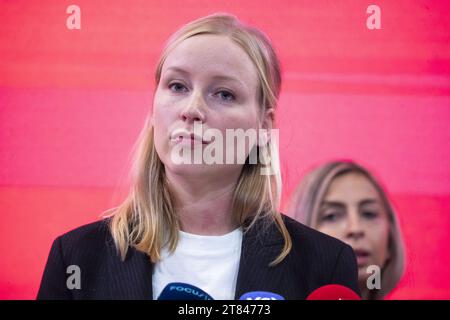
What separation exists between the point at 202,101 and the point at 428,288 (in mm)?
1113

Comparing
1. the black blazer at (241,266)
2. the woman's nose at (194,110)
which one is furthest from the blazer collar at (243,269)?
the woman's nose at (194,110)

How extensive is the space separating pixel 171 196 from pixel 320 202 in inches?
25.4

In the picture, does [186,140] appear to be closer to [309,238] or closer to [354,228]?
[309,238]

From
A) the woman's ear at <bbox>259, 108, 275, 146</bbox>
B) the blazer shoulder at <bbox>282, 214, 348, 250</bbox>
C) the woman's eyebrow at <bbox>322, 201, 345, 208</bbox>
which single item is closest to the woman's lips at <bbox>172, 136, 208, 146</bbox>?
the woman's ear at <bbox>259, 108, 275, 146</bbox>

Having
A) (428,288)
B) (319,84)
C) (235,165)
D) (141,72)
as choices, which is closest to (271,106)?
(235,165)

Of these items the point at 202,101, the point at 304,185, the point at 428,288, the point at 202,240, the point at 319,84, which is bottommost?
the point at 428,288

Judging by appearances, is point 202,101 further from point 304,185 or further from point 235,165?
point 304,185

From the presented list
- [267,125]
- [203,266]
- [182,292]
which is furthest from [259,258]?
[267,125]

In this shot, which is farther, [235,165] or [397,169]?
[397,169]

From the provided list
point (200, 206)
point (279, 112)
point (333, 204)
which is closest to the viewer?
point (200, 206)

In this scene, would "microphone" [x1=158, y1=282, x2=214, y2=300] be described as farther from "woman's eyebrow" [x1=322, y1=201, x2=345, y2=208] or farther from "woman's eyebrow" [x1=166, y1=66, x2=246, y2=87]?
"woman's eyebrow" [x1=322, y1=201, x2=345, y2=208]

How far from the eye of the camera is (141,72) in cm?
223

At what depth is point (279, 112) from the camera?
2.18 m
